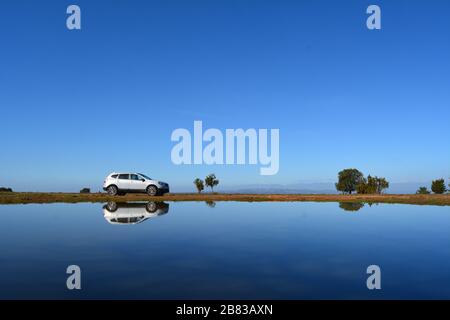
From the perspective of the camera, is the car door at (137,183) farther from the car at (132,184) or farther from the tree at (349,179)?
the tree at (349,179)

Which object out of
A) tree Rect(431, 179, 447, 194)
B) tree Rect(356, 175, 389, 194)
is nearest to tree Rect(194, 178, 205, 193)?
tree Rect(356, 175, 389, 194)

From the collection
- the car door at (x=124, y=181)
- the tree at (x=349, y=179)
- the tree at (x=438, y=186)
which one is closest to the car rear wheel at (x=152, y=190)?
the car door at (x=124, y=181)

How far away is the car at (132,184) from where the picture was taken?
30938 millimetres

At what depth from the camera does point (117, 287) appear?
7137 millimetres

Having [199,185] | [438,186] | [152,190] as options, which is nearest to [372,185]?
[438,186]

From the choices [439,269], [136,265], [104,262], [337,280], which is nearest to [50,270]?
[104,262]

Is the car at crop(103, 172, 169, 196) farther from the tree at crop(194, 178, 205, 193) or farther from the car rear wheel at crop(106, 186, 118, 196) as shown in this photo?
the tree at crop(194, 178, 205, 193)

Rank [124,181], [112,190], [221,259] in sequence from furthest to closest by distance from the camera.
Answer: [112,190], [124,181], [221,259]

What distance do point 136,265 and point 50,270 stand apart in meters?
1.81

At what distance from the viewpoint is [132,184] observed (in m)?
31.0

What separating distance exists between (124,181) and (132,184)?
0.71m

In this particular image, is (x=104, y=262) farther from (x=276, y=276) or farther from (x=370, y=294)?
(x=370, y=294)

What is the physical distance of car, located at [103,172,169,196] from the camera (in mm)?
30938

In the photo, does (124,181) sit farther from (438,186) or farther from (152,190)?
(438,186)
